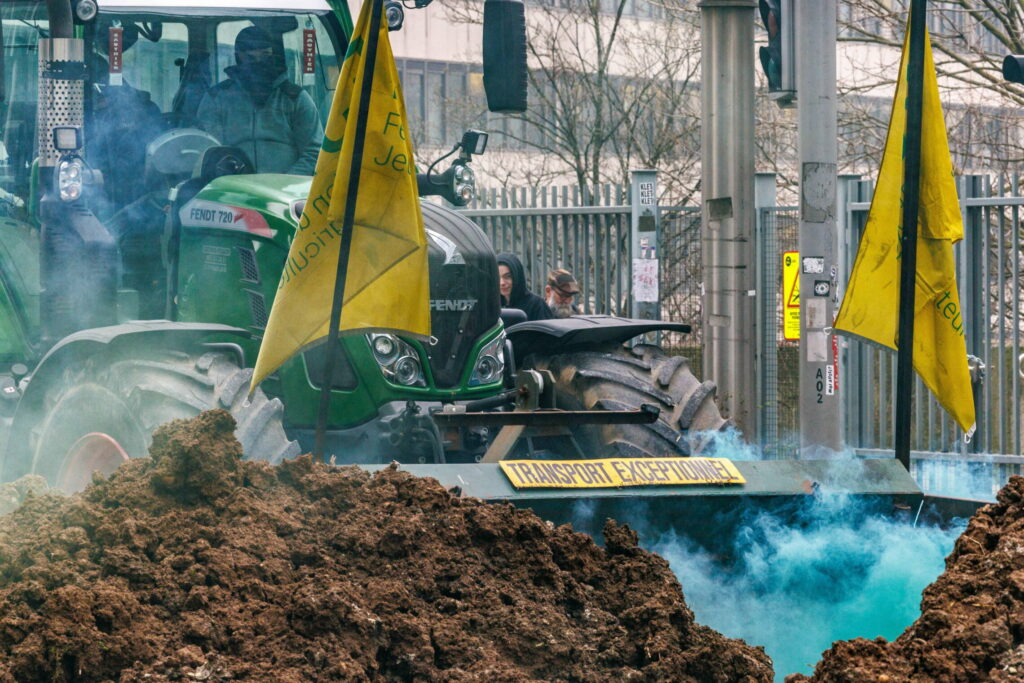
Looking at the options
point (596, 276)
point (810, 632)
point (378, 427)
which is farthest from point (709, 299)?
point (810, 632)

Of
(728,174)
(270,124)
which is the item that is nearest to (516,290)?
(728,174)

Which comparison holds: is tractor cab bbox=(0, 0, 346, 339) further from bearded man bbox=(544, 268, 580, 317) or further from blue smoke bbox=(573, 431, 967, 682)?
bearded man bbox=(544, 268, 580, 317)

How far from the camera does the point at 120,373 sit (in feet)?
19.7

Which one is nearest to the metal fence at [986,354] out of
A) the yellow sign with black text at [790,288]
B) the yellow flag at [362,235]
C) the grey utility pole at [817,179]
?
the yellow sign with black text at [790,288]

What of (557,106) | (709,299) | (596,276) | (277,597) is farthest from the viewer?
(557,106)

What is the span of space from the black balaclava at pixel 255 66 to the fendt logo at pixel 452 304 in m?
1.26

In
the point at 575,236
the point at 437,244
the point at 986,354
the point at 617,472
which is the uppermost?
Answer: the point at 575,236

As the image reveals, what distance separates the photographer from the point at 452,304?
6762 millimetres

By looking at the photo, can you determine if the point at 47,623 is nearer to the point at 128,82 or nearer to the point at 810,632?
the point at 810,632

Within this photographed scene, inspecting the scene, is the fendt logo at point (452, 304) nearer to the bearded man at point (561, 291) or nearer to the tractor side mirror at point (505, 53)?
the tractor side mirror at point (505, 53)

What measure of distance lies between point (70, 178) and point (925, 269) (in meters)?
3.52

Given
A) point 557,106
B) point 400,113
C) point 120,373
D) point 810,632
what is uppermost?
point 557,106

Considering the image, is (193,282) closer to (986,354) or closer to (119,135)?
(119,135)

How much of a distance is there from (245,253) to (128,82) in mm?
967
